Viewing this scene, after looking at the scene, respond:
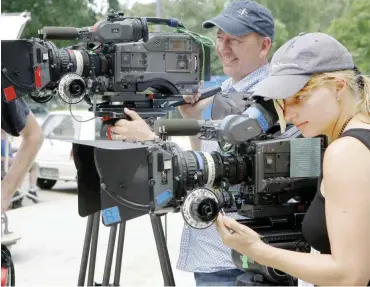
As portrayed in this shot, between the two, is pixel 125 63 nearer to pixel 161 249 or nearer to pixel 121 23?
pixel 121 23

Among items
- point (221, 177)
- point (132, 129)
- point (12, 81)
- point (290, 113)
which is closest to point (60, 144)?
point (12, 81)

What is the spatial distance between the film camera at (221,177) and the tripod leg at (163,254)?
1.40 ft

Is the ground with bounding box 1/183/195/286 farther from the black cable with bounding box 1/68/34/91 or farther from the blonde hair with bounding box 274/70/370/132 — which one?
the blonde hair with bounding box 274/70/370/132

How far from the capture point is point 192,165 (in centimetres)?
202

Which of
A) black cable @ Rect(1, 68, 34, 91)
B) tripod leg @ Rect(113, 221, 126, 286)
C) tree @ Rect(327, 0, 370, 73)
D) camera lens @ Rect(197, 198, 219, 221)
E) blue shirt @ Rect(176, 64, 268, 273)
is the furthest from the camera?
tree @ Rect(327, 0, 370, 73)

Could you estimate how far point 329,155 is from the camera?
1.51m

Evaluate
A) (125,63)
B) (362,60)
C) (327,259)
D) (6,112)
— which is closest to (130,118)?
(125,63)

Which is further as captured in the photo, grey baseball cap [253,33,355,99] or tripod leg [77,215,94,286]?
tripod leg [77,215,94,286]

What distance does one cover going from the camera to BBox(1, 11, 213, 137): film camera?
2.86 metres

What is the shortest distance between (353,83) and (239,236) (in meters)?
0.52

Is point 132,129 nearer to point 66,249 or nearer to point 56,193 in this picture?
point 66,249

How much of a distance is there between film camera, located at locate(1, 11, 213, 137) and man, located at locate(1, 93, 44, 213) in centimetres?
10

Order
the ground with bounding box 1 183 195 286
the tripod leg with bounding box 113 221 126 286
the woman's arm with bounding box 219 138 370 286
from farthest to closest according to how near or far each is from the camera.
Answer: the ground with bounding box 1 183 195 286
the tripod leg with bounding box 113 221 126 286
the woman's arm with bounding box 219 138 370 286

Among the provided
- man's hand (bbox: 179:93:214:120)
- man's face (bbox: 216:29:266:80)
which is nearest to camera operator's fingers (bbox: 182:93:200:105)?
man's hand (bbox: 179:93:214:120)
